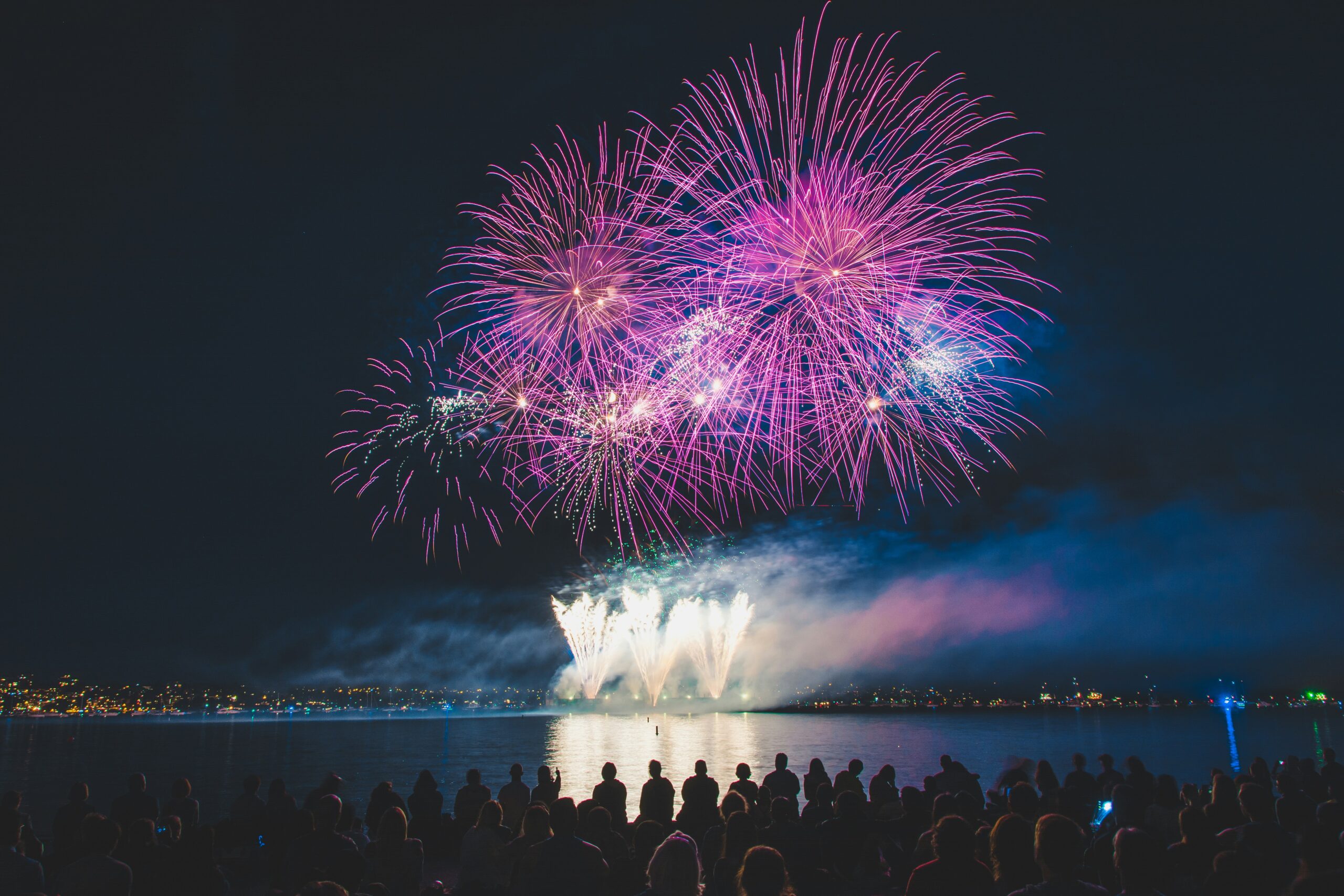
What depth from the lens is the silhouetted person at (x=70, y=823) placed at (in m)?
8.77

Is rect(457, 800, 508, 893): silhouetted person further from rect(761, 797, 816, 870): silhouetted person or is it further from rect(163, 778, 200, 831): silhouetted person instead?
rect(163, 778, 200, 831): silhouetted person

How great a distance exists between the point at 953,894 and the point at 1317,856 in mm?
3187

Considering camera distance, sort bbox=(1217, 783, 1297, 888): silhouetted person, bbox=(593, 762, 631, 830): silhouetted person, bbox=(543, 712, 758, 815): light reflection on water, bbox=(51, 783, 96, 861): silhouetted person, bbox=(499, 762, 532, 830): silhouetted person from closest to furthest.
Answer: bbox=(1217, 783, 1297, 888): silhouetted person, bbox=(51, 783, 96, 861): silhouetted person, bbox=(593, 762, 631, 830): silhouetted person, bbox=(499, 762, 532, 830): silhouetted person, bbox=(543, 712, 758, 815): light reflection on water

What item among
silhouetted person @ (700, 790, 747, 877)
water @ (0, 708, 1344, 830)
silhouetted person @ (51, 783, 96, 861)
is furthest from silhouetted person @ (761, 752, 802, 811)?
Answer: water @ (0, 708, 1344, 830)

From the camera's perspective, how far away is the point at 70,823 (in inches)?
366

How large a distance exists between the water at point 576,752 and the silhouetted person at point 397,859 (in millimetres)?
23033

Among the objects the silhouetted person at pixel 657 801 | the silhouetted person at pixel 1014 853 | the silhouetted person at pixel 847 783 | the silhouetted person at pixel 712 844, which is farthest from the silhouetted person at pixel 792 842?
the silhouetted person at pixel 1014 853

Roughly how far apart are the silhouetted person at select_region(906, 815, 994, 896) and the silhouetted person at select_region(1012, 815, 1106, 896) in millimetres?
526

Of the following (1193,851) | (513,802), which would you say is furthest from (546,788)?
(1193,851)

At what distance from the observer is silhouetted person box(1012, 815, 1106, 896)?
14.6 feet

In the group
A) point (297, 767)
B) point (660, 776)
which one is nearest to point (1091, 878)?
point (660, 776)

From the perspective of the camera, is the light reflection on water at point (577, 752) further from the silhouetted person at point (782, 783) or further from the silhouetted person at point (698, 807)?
the silhouetted person at point (698, 807)

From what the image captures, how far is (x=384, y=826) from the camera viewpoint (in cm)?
759

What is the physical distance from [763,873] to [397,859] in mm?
4499
